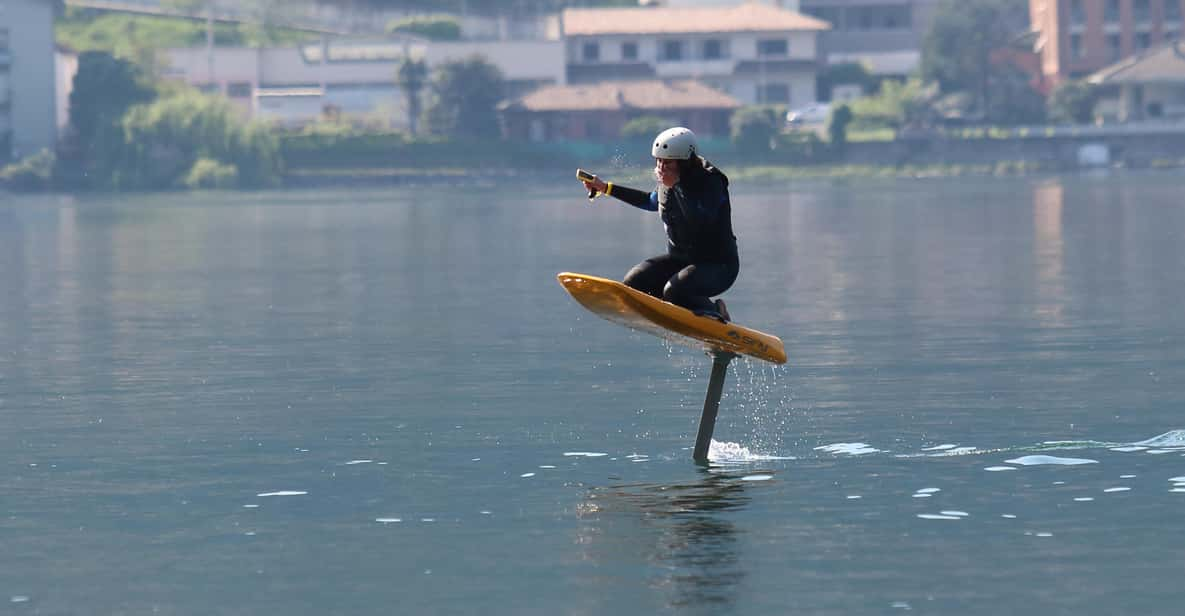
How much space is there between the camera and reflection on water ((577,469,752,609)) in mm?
17547

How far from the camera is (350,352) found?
37875mm

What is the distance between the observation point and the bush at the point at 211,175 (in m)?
176

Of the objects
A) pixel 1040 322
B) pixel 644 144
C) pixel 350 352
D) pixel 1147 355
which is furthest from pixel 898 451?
pixel 644 144

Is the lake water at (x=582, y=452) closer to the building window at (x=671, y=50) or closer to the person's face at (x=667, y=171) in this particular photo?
the person's face at (x=667, y=171)

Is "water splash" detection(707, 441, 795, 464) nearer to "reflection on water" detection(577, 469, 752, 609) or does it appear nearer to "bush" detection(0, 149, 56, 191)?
"reflection on water" detection(577, 469, 752, 609)

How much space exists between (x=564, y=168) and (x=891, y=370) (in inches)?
5879

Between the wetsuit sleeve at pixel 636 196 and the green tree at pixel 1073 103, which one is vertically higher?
the green tree at pixel 1073 103

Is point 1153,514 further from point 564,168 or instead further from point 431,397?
point 564,168

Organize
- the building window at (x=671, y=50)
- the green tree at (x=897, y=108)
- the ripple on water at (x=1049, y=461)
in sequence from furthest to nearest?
the building window at (x=671, y=50) < the green tree at (x=897, y=108) < the ripple on water at (x=1049, y=461)

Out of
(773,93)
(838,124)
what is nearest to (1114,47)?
(773,93)

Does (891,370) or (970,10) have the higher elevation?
(970,10)

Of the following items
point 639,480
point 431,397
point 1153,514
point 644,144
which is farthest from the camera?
point 644,144

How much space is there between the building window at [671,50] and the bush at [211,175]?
42645 millimetres

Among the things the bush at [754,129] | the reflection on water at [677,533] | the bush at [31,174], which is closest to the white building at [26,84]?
the bush at [31,174]
